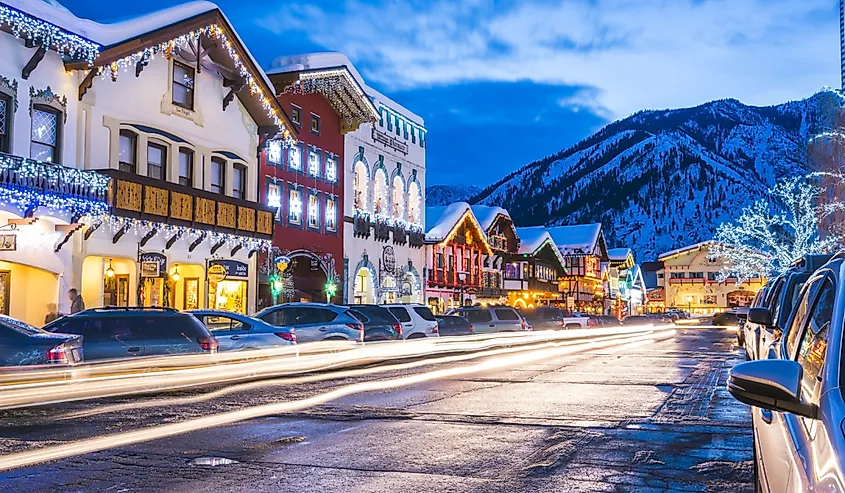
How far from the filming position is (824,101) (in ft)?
172

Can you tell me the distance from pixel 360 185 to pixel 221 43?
16370mm

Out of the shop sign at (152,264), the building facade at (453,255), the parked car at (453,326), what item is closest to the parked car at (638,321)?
the building facade at (453,255)

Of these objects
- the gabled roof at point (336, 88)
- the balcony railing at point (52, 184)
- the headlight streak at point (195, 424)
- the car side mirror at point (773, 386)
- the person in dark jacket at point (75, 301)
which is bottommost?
the headlight streak at point (195, 424)

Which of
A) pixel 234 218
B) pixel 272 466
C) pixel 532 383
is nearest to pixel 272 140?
pixel 234 218

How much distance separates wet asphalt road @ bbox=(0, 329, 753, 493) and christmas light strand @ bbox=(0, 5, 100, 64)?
14150 millimetres

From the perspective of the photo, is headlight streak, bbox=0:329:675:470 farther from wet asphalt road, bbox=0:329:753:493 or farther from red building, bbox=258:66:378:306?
red building, bbox=258:66:378:306

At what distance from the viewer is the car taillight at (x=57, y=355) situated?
13210 mm

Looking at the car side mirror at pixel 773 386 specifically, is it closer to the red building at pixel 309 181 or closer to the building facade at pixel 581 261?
the red building at pixel 309 181

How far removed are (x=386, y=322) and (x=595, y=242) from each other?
73.0m

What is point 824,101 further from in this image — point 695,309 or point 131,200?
point 695,309

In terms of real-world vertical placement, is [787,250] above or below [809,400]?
above

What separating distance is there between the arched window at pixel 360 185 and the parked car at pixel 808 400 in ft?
139

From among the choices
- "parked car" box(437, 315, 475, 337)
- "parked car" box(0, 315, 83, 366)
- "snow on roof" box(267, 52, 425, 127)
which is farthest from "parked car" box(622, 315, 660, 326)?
"parked car" box(0, 315, 83, 366)

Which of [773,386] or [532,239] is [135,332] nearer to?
[773,386]
